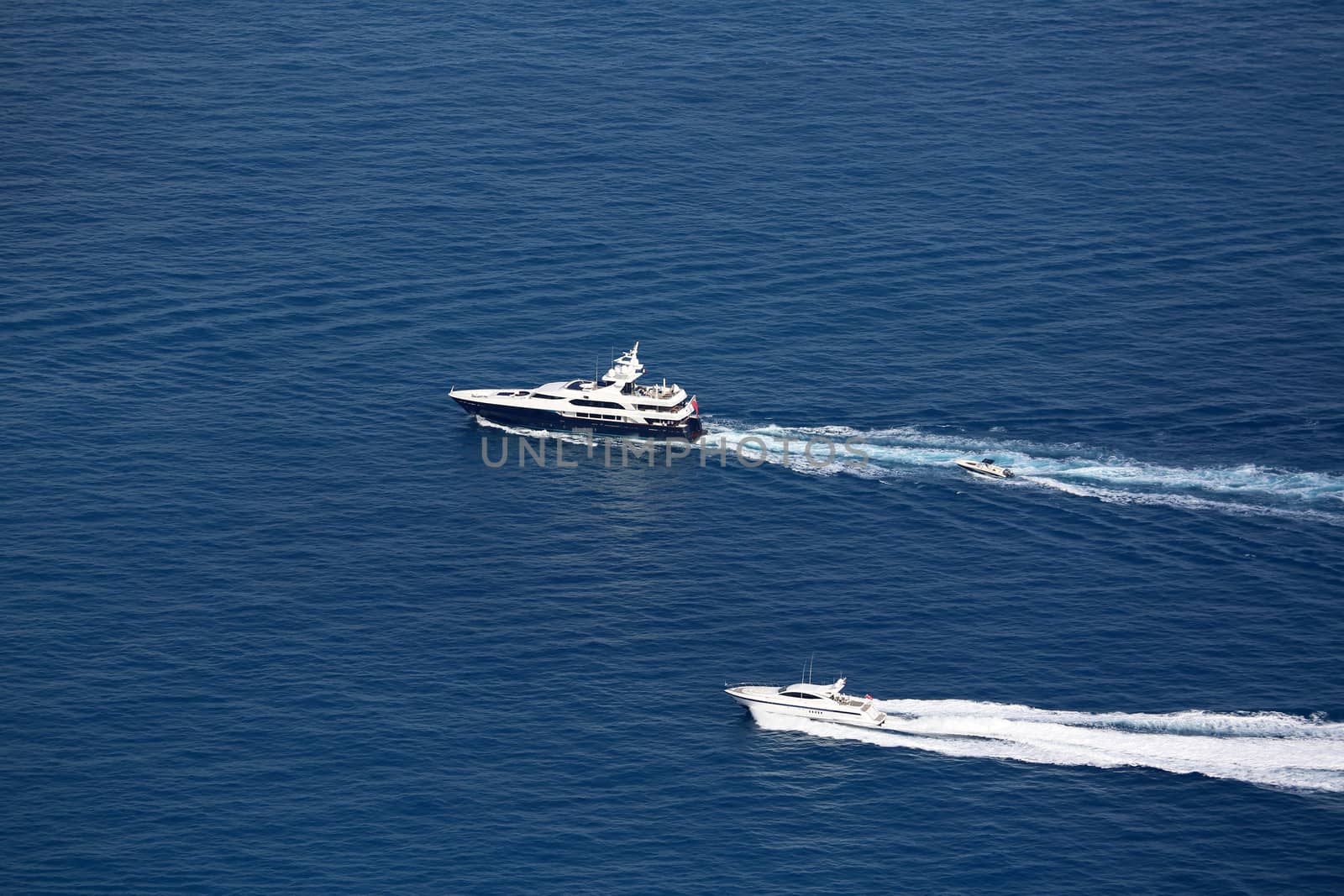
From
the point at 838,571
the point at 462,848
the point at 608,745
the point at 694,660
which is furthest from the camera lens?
the point at 838,571

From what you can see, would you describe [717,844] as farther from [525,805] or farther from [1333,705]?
[1333,705]

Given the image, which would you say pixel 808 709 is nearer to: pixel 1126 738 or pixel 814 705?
pixel 814 705

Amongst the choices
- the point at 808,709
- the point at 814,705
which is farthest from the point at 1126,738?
the point at 808,709

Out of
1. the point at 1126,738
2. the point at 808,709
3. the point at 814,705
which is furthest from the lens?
the point at 808,709

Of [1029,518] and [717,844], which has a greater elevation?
[1029,518]

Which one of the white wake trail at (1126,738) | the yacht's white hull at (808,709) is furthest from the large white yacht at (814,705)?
the white wake trail at (1126,738)

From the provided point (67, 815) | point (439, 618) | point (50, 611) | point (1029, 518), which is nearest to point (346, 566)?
point (439, 618)
